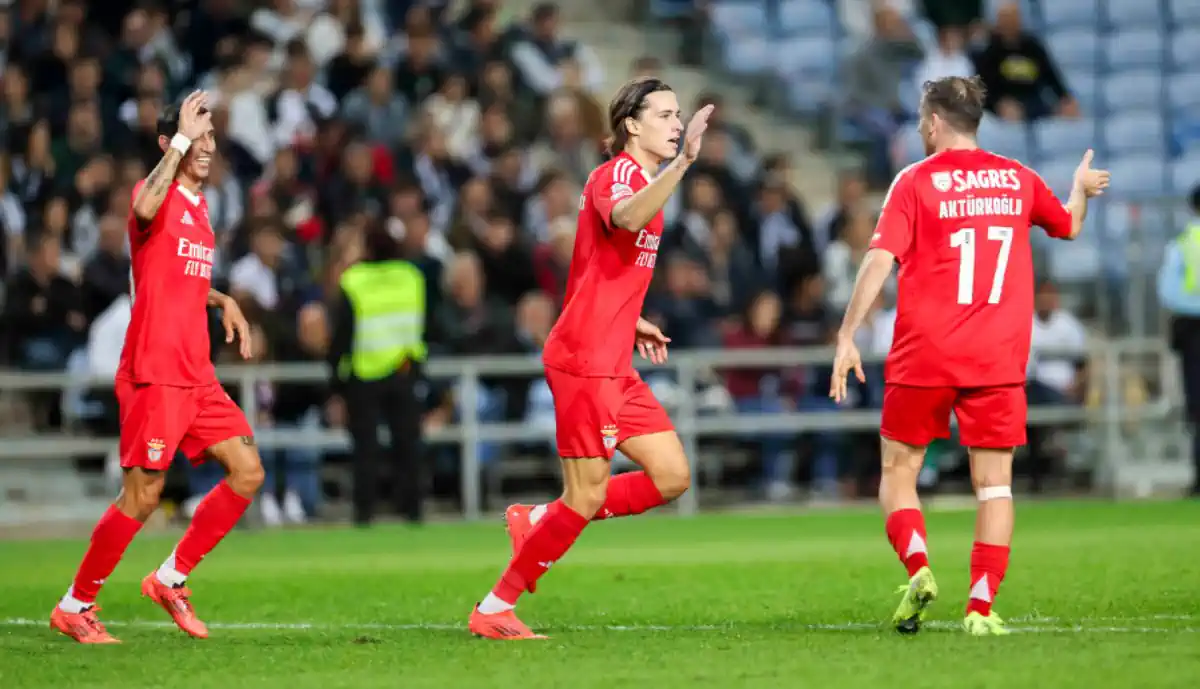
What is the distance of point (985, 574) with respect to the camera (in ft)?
25.0

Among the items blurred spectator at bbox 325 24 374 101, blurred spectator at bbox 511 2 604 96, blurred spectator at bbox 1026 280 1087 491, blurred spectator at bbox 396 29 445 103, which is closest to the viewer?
blurred spectator at bbox 1026 280 1087 491

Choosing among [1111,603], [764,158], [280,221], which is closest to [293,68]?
[280,221]

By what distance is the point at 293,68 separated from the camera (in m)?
18.4

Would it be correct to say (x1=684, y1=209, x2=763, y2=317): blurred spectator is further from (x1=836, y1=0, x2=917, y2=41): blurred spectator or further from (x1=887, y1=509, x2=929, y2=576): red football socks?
(x1=887, y1=509, x2=929, y2=576): red football socks

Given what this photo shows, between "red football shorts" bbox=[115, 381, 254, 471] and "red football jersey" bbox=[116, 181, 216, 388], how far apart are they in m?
0.05

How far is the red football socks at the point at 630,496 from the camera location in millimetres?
8102

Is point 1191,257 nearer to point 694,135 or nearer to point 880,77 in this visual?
point 880,77

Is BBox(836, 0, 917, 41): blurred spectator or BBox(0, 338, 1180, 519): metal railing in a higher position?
BBox(836, 0, 917, 41): blurred spectator

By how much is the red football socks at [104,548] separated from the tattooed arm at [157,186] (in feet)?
4.18

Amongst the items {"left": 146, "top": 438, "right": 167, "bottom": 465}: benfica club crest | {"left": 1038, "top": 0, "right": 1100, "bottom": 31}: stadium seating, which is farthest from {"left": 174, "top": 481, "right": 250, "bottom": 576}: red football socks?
{"left": 1038, "top": 0, "right": 1100, "bottom": 31}: stadium seating

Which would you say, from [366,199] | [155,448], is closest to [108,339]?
[366,199]

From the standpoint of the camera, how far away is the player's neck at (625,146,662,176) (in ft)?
25.9

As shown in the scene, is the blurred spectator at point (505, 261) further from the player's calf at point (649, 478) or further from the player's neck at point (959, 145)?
the player's neck at point (959, 145)

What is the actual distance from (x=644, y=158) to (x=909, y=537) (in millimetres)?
1785
